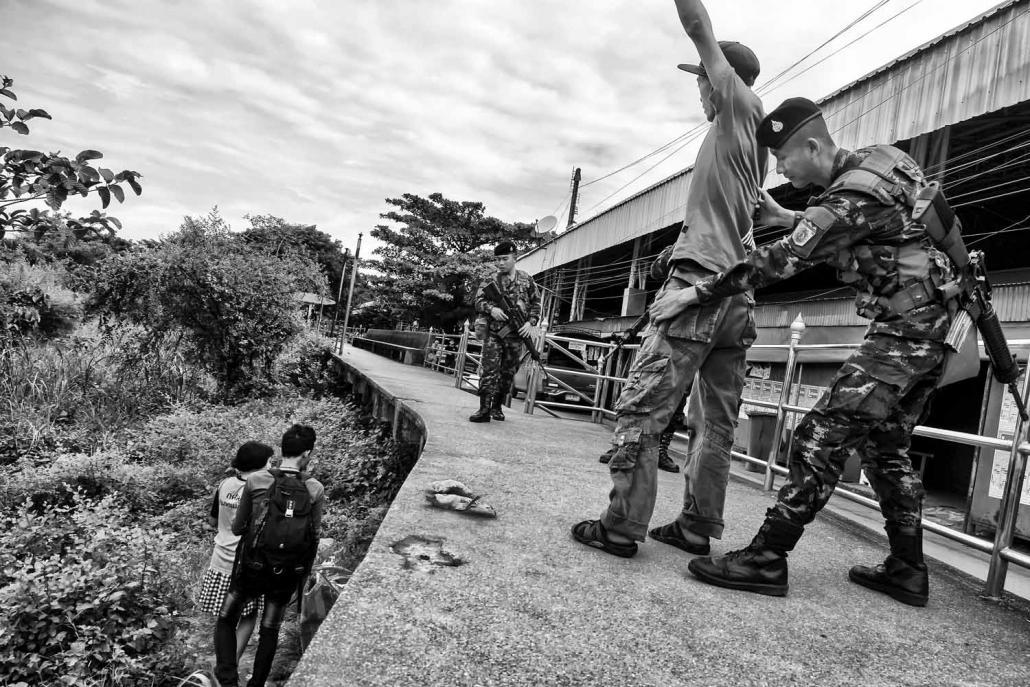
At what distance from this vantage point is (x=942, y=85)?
6312mm

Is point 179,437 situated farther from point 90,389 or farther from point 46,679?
point 46,679

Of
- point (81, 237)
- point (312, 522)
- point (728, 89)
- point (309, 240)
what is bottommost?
point (312, 522)

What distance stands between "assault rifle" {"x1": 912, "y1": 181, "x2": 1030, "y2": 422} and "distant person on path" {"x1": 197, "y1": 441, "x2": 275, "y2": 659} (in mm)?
2927

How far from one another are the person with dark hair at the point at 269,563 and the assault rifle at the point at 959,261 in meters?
2.57

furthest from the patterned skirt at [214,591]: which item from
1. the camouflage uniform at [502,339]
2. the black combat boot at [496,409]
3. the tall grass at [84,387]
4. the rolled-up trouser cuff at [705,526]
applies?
the tall grass at [84,387]

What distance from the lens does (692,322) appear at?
229cm

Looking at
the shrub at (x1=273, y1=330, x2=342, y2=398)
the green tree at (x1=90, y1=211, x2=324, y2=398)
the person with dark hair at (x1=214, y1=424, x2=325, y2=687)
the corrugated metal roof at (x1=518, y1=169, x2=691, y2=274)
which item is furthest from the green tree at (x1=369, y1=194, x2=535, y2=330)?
the person with dark hair at (x1=214, y1=424, x2=325, y2=687)

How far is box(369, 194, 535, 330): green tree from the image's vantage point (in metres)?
27.8

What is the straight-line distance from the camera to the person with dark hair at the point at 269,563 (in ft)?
8.91

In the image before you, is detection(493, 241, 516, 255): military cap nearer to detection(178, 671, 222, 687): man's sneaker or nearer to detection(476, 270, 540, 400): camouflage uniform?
detection(476, 270, 540, 400): camouflage uniform

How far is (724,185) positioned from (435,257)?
2786 cm

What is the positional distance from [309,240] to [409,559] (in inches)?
2453

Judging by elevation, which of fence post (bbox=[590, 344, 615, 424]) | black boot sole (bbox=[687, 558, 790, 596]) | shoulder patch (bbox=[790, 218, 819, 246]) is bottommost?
black boot sole (bbox=[687, 558, 790, 596])

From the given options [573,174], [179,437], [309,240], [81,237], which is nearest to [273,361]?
[179,437]
